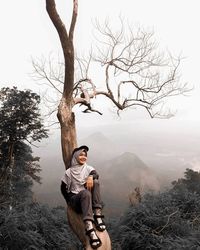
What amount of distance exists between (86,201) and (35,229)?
14.1 feet

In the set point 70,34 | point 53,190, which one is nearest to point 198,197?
point 70,34

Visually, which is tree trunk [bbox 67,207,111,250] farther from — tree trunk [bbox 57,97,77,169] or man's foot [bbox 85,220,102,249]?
tree trunk [bbox 57,97,77,169]

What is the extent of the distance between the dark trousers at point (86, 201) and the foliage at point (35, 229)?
2.72m

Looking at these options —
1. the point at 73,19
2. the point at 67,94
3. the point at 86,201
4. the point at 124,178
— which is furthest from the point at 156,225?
the point at 124,178

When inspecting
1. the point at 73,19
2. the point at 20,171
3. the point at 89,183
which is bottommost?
the point at 20,171

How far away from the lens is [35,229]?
9.21 meters

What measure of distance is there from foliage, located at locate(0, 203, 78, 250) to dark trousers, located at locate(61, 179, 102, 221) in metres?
2.72

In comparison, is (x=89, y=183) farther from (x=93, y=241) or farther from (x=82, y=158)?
(x=93, y=241)

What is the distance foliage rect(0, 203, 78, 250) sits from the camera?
320 inches

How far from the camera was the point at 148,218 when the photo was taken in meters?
9.54

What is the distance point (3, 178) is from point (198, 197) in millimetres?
11372

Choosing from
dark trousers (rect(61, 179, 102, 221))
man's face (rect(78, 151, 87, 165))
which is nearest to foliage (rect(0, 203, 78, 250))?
dark trousers (rect(61, 179, 102, 221))

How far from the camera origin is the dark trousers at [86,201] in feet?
18.2

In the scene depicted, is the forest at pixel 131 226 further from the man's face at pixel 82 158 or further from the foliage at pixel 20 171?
the foliage at pixel 20 171
